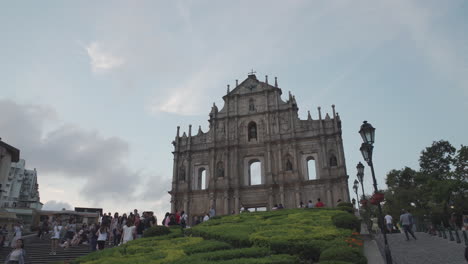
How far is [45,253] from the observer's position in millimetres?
16453

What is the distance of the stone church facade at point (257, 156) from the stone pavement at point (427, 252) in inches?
543

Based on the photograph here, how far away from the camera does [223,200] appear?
3397cm

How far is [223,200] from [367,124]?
24123 millimetres

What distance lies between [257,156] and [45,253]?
22.9 m

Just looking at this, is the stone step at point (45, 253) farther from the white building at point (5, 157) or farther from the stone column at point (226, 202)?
the stone column at point (226, 202)

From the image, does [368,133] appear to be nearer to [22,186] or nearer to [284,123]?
[284,123]

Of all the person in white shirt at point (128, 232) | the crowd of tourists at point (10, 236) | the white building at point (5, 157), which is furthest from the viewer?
the white building at point (5, 157)

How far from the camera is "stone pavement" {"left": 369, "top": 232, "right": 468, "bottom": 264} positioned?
39.4 ft

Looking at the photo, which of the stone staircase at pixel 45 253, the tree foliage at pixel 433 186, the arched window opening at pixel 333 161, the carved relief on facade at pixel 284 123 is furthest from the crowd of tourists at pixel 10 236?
the tree foliage at pixel 433 186

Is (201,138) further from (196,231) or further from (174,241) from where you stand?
(174,241)

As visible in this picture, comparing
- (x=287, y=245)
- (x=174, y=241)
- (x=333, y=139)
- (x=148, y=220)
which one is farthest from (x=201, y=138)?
(x=287, y=245)

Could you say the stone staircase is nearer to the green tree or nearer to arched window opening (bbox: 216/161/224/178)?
arched window opening (bbox: 216/161/224/178)

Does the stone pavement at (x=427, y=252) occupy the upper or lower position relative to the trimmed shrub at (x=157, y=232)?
lower

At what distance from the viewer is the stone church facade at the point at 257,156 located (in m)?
32.3
